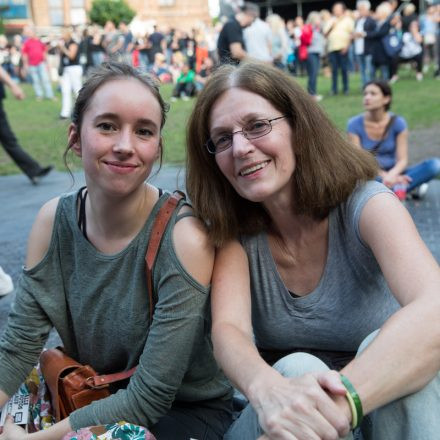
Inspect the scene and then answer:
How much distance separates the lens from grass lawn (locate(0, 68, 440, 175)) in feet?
31.6

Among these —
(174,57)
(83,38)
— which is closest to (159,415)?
(83,38)

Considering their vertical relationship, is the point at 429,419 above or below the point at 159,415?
above

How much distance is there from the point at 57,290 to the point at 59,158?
25.0 ft

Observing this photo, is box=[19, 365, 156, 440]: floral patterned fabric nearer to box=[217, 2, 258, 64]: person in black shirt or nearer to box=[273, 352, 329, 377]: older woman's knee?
box=[273, 352, 329, 377]: older woman's knee

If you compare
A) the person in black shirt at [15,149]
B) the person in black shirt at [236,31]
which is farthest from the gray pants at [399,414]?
the person in black shirt at [236,31]

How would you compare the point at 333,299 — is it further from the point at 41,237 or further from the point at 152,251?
the point at 41,237

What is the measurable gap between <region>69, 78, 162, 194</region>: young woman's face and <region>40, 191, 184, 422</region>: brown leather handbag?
0.17 metres

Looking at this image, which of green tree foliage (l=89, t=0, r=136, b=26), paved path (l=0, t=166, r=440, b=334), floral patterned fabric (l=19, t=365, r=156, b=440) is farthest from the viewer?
green tree foliage (l=89, t=0, r=136, b=26)

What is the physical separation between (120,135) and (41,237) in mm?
481

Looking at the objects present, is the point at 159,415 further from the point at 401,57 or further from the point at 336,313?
the point at 401,57

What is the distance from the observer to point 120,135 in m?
2.11

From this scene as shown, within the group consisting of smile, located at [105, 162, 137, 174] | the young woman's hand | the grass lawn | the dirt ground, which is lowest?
the grass lawn

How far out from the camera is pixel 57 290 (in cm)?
228

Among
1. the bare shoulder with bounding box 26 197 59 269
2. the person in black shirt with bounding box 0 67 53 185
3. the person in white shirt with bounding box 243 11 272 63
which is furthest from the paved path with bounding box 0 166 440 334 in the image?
the person in white shirt with bounding box 243 11 272 63
